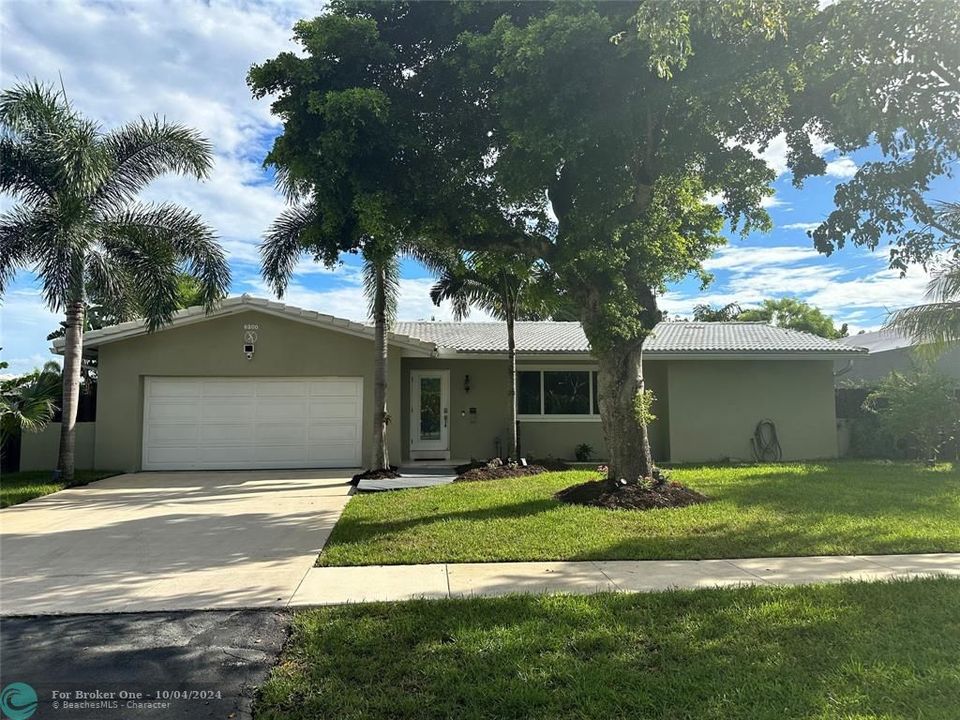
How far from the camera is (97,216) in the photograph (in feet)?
43.1

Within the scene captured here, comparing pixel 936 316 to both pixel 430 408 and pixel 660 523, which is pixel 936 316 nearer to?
pixel 660 523

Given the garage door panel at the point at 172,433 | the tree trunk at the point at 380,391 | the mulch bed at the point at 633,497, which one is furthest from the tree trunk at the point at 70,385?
the mulch bed at the point at 633,497

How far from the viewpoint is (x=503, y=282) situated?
14.1m

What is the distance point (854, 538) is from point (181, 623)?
700 centimetres

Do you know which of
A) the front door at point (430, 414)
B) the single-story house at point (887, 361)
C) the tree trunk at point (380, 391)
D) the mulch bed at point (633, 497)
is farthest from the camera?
the single-story house at point (887, 361)

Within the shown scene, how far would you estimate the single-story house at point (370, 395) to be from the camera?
14672 mm

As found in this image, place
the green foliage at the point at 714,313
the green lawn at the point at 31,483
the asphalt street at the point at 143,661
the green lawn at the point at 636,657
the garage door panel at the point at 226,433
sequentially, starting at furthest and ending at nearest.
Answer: the green foliage at the point at 714,313 < the garage door panel at the point at 226,433 < the green lawn at the point at 31,483 < the asphalt street at the point at 143,661 < the green lawn at the point at 636,657

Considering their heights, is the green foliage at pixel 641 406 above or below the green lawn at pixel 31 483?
above

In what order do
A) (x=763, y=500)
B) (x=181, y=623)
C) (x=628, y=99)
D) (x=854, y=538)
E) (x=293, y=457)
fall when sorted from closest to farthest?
(x=181, y=623)
(x=854, y=538)
(x=628, y=99)
(x=763, y=500)
(x=293, y=457)

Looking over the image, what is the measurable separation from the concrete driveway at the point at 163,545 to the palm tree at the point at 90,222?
3.47 metres

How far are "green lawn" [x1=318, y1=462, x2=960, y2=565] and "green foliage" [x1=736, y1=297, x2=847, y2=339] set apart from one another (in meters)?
25.5

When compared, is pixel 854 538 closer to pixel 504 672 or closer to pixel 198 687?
pixel 504 672

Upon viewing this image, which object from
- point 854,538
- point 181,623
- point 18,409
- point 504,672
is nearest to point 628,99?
point 854,538

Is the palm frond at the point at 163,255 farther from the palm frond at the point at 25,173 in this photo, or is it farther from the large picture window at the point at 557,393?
the large picture window at the point at 557,393
